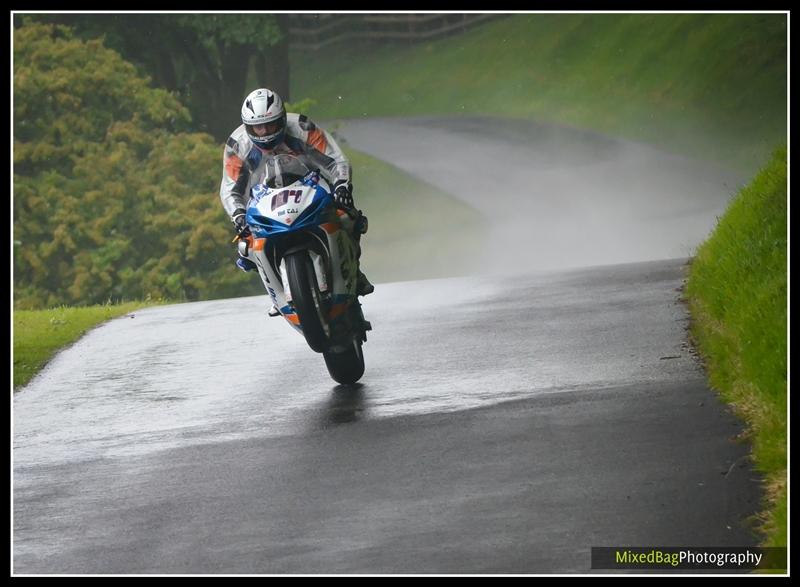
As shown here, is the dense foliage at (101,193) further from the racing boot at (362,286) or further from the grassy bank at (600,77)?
the racing boot at (362,286)

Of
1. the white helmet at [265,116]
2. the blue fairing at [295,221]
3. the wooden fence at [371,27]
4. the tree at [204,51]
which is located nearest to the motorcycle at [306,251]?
the blue fairing at [295,221]

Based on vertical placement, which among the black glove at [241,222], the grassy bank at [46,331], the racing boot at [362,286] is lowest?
the grassy bank at [46,331]

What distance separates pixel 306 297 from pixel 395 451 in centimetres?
150

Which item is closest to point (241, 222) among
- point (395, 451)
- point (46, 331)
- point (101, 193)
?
point (395, 451)

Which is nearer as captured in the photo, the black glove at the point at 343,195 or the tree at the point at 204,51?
the black glove at the point at 343,195

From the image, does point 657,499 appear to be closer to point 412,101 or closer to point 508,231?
point 508,231

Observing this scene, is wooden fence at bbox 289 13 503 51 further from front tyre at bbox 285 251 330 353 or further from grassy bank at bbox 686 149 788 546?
front tyre at bbox 285 251 330 353

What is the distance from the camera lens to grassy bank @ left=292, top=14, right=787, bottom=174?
39.2 m

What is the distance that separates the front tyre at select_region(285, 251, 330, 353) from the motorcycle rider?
549 mm

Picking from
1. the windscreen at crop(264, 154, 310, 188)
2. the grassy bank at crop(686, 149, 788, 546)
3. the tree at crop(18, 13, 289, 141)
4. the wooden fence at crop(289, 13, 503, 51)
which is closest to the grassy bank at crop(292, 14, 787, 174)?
the wooden fence at crop(289, 13, 503, 51)

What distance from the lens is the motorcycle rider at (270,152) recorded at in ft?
36.9

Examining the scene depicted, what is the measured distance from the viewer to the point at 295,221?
11023mm

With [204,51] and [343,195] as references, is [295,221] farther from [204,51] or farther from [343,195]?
[204,51]

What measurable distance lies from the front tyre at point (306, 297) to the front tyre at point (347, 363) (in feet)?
2.93
